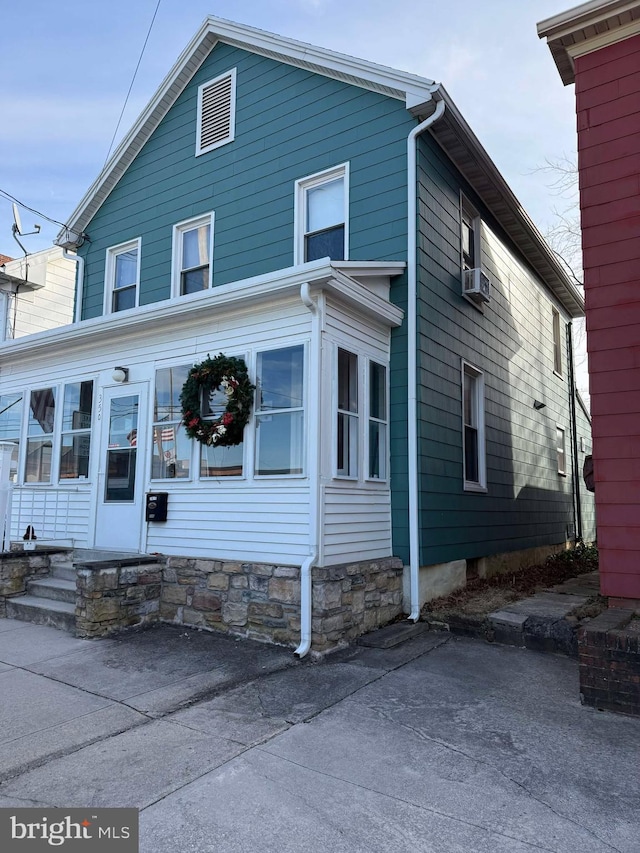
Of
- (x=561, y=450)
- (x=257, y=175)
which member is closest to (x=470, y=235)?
(x=257, y=175)

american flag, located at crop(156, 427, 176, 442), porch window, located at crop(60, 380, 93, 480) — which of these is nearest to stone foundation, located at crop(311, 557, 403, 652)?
american flag, located at crop(156, 427, 176, 442)

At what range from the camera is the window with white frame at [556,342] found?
13055mm

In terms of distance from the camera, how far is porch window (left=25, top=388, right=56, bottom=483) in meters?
8.26

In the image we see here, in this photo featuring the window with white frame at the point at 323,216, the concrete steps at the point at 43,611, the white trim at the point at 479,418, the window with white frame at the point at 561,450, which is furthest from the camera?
the window with white frame at the point at 561,450

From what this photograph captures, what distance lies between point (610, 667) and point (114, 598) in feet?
14.5

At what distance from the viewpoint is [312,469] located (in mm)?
5594

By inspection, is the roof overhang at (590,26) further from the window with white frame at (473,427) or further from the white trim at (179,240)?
the white trim at (179,240)

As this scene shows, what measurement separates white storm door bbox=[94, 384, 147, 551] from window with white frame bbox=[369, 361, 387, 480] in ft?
8.88

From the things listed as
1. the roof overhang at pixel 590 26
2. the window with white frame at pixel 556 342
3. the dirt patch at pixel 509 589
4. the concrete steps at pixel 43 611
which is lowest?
the concrete steps at pixel 43 611

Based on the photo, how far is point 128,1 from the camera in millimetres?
8898

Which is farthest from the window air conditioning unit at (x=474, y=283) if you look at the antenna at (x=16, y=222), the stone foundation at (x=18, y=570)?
the antenna at (x=16, y=222)

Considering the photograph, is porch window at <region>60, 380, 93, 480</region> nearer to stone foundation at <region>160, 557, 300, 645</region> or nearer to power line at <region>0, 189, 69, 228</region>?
stone foundation at <region>160, 557, 300, 645</region>

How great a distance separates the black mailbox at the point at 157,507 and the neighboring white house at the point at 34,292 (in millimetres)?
8759

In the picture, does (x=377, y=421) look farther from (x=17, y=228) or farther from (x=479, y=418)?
(x=17, y=228)
